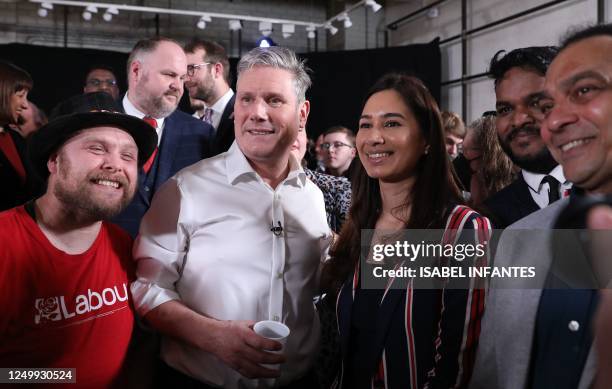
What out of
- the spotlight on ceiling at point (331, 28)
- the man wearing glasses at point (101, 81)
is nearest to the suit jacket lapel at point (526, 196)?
the man wearing glasses at point (101, 81)

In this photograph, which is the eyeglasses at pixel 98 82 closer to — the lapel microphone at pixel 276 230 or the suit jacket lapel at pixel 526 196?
the lapel microphone at pixel 276 230

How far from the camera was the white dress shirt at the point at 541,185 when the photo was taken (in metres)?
1.79

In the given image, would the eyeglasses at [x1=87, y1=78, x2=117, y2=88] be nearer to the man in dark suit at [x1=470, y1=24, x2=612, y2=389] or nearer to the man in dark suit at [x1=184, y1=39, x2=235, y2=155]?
the man in dark suit at [x1=184, y1=39, x2=235, y2=155]

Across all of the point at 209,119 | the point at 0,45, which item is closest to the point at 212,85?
the point at 209,119

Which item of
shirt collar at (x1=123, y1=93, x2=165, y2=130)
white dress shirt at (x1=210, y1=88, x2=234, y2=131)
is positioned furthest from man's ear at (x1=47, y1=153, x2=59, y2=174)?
white dress shirt at (x1=210, y1=88, x2=234, y2=131)

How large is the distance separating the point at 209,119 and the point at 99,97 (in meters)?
1.70

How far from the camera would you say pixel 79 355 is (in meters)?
1.55

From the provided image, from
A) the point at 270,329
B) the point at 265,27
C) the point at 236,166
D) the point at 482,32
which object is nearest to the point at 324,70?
the point at 265,27

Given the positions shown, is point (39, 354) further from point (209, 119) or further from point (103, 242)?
point (209, 119)

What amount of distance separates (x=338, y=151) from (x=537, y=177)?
3028 millimetres

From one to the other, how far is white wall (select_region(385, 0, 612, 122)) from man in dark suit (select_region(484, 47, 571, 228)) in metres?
3.92

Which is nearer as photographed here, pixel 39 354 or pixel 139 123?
pixel 39 354

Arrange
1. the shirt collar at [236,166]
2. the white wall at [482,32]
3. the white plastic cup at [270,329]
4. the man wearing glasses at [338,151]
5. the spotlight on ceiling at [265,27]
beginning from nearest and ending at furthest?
the white plastic cup at [270,329] < the shirt collar at [236,166] < the man wearing glasses at [338,151] < the white wall at [482,32] < the spotlight on ceiling at [265,27]

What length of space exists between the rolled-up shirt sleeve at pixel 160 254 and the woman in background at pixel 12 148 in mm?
1015
